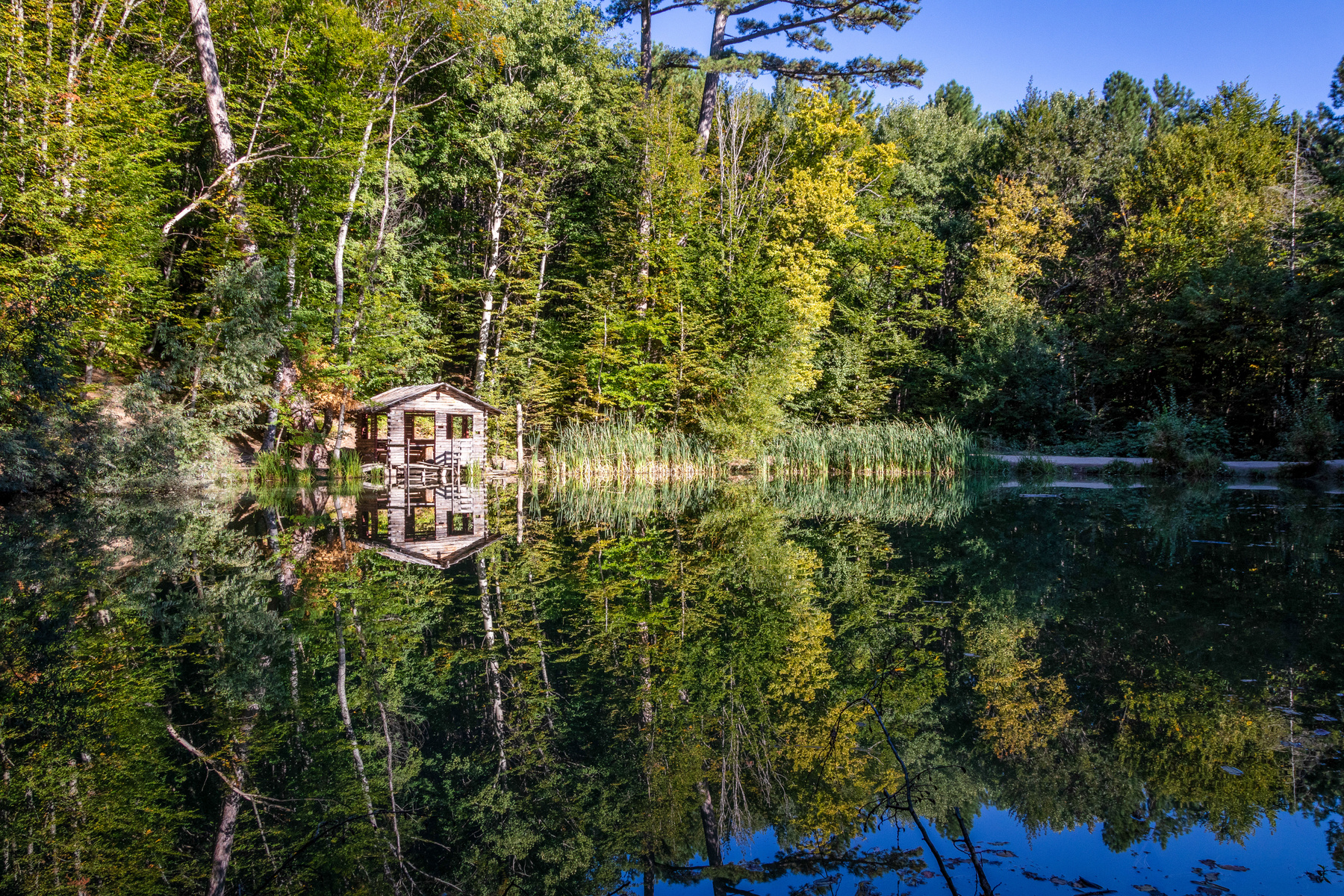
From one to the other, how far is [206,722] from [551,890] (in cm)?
173

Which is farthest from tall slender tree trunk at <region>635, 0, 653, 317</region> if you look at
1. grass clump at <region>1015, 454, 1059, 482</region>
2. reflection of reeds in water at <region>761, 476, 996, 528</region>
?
grass clump at <region>1015, 454, 1059, 482</region>

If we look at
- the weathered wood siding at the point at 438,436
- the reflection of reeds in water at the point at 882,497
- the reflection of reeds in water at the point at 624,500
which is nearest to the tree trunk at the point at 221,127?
the weathered wood siding at the point at 438,436

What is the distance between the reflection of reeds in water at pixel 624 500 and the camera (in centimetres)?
898

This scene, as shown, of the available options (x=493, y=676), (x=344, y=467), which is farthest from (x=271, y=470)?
(x=493, y=676)

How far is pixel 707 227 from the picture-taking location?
20.2m

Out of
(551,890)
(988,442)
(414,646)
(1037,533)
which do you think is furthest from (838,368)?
(551,890)

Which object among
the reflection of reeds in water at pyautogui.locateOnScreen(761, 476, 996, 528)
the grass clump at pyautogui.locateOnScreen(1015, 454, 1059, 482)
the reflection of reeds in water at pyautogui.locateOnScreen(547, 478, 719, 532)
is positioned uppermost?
the grass clump at pyautogui.locateOnScreen(1015, 454, 1059, 482)

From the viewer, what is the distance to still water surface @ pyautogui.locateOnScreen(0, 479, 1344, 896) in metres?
1.83

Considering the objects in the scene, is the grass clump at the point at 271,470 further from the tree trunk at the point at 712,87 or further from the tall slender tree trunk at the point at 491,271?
the tree trunk at the point at 712,87

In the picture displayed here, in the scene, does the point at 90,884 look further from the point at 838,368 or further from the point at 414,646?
the point at 838,368

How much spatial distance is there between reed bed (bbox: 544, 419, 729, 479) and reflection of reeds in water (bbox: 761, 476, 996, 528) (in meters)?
1.97

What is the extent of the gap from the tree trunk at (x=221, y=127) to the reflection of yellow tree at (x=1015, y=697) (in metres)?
15.6

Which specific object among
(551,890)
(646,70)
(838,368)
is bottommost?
(551,890)

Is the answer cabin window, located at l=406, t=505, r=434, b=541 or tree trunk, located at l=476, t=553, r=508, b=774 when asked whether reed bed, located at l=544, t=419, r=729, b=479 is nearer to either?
cabin window, located at l=406, t=505, r=434, b=541
